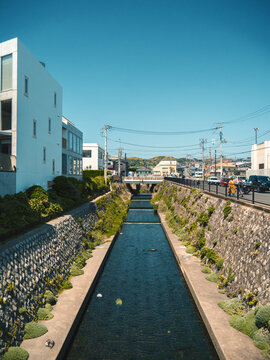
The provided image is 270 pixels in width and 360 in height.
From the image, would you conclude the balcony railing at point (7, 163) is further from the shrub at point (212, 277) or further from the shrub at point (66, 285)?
the shrub at point (212, 277)

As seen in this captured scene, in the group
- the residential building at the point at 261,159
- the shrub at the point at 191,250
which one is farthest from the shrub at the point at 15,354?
the residential building at the point at 261,159

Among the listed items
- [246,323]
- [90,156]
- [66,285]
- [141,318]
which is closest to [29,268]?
[66,285]

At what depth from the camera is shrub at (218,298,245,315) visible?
40.3ft

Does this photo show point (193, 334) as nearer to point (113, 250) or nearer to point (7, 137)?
point (113, 250)

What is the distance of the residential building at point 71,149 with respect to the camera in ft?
120

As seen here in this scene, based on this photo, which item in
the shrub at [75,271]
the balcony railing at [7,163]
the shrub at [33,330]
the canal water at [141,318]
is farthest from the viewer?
the balcony railing at [7,163]

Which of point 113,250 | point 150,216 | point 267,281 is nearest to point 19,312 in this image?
point 267,281

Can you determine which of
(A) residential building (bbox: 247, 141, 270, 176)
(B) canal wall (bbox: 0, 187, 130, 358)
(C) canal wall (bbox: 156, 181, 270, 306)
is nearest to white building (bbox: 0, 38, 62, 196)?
(B) canal wall (bbox: 0, 187, 130, 358)

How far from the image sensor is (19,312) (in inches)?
431

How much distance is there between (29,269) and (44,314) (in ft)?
7.31

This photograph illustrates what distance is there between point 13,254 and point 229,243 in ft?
40.6

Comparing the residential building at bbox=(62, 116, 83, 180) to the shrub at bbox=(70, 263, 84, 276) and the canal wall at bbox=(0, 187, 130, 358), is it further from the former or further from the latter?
the shrub at bbox=(70, 263, 84, 276)

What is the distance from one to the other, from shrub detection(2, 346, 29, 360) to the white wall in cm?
1298

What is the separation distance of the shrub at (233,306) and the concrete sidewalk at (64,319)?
23.6ft
